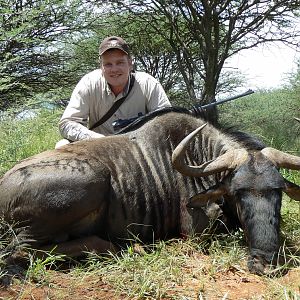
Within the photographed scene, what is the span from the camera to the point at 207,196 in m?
3.76

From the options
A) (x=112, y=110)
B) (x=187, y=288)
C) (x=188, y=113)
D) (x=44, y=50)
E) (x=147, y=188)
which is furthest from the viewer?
(x=44, y=50)

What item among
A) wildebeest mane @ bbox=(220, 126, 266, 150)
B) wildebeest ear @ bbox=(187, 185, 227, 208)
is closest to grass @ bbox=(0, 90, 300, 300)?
wildebeest mane @ bbox=(220, 126, 266, 150)

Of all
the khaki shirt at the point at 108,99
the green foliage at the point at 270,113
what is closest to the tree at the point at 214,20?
the green foliage at the point at 270,113

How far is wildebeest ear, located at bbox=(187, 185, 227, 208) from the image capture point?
12.2ft

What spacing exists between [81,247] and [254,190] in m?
1.24

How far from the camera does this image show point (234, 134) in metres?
4.09

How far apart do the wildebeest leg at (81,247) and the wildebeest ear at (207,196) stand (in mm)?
665

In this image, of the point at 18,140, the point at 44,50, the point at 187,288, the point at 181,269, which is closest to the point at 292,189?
→ the point at 181,269

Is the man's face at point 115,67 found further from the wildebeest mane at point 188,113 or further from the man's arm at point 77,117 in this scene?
the wildebeest mane at point 188,113

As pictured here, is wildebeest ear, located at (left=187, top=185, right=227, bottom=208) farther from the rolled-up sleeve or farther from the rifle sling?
the rifle sling

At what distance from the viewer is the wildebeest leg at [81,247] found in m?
3.56

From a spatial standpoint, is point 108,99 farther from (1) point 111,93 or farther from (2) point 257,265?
(2) point 257,265

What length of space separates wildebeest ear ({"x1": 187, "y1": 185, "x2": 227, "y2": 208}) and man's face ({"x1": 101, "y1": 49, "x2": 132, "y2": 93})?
4.88 feet

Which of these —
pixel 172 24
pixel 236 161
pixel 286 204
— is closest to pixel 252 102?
pixel 172 24
